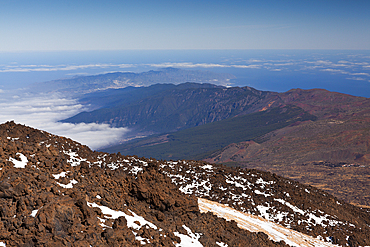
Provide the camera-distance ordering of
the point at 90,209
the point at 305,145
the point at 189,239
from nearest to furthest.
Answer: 1. the point at 90,209
2. the point at 189,239
3. the point at 305,145

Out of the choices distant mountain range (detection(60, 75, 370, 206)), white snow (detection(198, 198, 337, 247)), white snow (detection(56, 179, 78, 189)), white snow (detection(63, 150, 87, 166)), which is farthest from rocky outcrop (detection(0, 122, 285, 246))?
distant mountain range (detection(60, 75, 370, 206))

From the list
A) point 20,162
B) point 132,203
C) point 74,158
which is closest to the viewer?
point 20,162

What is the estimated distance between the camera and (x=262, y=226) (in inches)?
654

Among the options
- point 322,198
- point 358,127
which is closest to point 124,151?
point 358,127

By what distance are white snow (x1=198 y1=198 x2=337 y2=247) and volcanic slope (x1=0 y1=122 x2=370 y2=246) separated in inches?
35.7

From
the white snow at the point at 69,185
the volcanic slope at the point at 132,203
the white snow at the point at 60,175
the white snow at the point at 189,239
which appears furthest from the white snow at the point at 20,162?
the white snow at the point at 189,239

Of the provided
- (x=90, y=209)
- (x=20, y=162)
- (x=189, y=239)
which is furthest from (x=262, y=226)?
(x=20, y=162)

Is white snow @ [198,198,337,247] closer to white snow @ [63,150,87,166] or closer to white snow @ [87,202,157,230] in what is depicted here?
white snow @ [87,202,157,230]

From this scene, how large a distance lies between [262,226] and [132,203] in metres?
9.92

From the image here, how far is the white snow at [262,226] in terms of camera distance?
1561 cm

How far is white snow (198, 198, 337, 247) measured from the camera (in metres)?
15.6

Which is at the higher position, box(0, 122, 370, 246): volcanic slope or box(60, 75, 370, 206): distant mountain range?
box(0, 122, 370, 246): volcanic slope

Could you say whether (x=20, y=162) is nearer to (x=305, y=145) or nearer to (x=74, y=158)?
(x=74, y=158)

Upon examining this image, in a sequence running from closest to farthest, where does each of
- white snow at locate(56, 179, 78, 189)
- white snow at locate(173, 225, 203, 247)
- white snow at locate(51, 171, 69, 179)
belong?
white snow at locate(173, 225, 203, 247)
white snow at locate(56, 179, 78, 189)
white snow at locate(51, 171, 69, 179)
